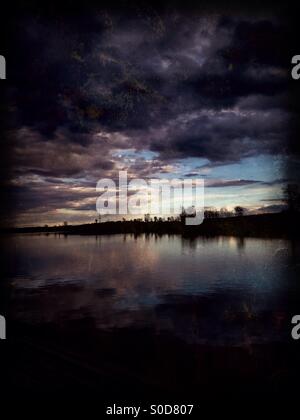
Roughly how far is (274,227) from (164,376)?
54958 mm

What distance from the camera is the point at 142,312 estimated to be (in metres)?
13.2

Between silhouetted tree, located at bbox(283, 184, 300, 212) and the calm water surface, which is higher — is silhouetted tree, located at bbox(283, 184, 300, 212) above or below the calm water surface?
above

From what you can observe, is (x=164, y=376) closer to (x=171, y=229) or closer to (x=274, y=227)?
(x=274, y=227)

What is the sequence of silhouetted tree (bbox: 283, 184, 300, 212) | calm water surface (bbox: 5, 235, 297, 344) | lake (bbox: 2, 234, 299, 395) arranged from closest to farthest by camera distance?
lake (bbox: 2, 234, 299, 395), calm water surface (bbox: 5, 235, 297, 344), silhouetted tree (bbox: 283, 184, 300, 212)

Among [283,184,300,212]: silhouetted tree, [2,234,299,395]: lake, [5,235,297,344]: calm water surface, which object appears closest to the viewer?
[2,234,299,395]: lake

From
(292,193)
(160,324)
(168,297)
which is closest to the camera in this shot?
(160,324)

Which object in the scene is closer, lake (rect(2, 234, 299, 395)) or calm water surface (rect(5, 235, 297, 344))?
lake (rect(2, 234, 299, 395))

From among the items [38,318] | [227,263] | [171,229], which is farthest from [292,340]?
[171,229]

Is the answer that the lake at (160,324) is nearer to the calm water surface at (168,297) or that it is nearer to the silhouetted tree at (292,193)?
the calm water surface at (168,297)

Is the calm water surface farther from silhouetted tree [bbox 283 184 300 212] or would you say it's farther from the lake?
silhouetted tree [bbox 283 184 300 212]

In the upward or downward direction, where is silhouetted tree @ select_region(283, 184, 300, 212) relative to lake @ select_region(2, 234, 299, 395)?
upward

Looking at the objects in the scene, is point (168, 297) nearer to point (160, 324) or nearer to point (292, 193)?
point (160, 324)

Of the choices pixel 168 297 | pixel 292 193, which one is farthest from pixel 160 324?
pixel 292 193

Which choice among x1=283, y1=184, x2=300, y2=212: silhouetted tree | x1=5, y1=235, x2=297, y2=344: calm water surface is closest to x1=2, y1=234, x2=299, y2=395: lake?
x1=5, y1=235, x2=297, y2=344: calm water surface
